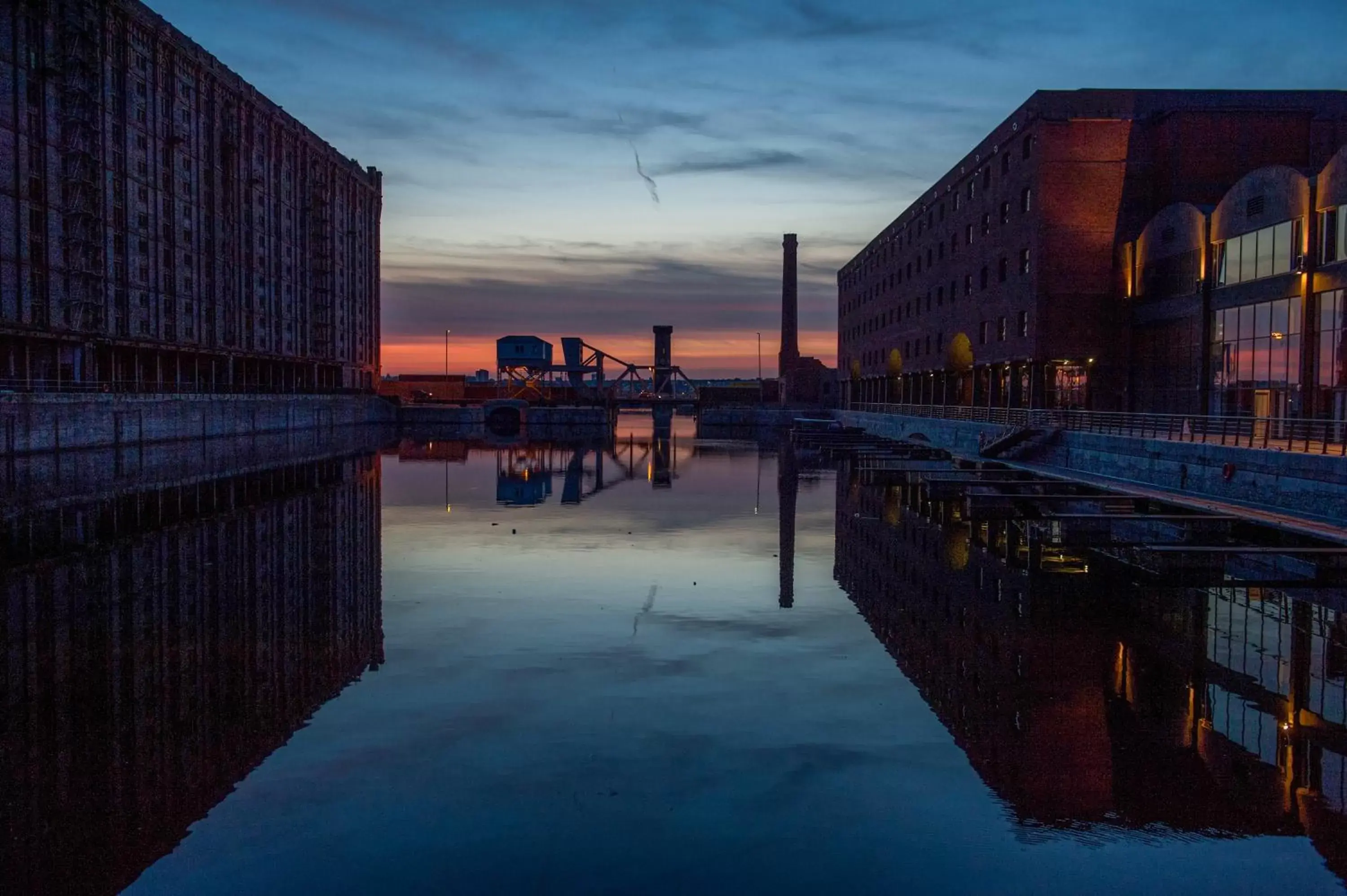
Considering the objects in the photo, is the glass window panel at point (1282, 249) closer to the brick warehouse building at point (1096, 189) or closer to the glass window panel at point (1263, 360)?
the glass window panel at point (1263, 360)

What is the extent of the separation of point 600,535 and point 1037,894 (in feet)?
71.1

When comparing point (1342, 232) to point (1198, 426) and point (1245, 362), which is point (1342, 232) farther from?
point (1198, 426)

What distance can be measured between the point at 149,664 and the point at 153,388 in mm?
56046

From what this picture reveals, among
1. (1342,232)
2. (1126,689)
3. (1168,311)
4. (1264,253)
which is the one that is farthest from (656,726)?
(1168,311)

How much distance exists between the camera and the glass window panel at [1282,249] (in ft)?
119

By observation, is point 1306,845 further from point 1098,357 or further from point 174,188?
point 174,188

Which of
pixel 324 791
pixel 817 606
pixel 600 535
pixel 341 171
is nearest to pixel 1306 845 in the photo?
pixel 324 791

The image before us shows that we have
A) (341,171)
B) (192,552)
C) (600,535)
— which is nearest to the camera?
(192,552)

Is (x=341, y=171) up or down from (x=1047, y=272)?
up

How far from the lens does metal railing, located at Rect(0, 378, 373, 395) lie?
47.8 m

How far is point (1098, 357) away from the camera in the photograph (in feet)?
162

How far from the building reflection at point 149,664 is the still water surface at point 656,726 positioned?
0.20 ft

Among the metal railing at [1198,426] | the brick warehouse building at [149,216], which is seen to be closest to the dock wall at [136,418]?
the brick warehouse building at [149,216]

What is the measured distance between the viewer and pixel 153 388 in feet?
207
